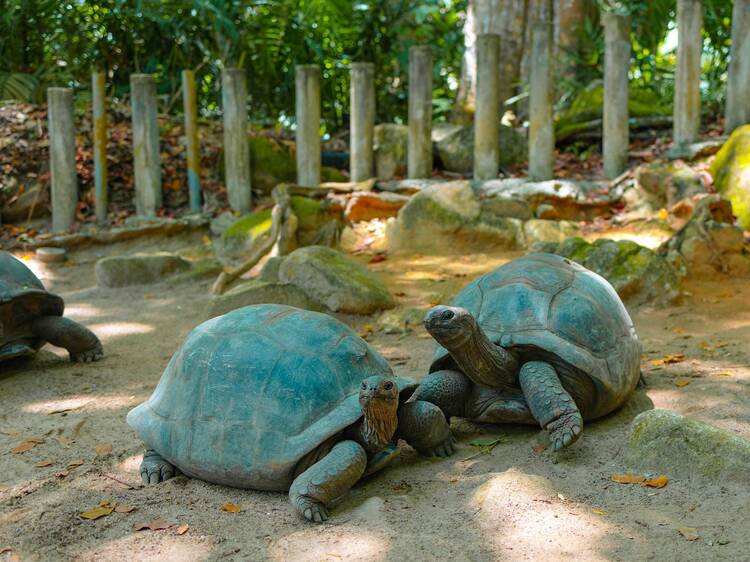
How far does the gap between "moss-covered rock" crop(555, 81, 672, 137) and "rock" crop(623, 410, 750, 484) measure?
22.6 ft

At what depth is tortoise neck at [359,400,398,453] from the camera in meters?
3.46

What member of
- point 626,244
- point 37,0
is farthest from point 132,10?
point 626,244

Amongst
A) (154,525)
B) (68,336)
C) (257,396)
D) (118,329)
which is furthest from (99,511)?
(118,329)

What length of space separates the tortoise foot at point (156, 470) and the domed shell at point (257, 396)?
0.07 meters

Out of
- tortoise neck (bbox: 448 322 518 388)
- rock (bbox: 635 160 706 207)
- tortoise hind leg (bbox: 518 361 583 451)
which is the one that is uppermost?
rock (bbox: 635 160 706 207)

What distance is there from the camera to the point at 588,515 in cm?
323

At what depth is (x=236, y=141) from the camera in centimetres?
947

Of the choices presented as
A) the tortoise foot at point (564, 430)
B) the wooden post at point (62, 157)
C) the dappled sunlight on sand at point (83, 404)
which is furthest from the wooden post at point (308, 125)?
the tortoise foot at point (564, 430)

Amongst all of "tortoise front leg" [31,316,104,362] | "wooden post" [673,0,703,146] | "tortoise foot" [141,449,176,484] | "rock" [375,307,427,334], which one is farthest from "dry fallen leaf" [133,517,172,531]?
"wooden post" [673,0,703,146]

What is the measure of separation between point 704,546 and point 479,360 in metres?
1.30

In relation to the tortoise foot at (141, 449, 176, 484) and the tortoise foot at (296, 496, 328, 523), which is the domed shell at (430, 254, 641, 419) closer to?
the tortoise foot at (296, 496, 328, 523)

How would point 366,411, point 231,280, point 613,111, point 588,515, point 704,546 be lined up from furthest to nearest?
point 613,111 < point 231,280 < point 366,411 < point 588,515 < point 704,546

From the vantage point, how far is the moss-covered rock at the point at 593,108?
1015 cm

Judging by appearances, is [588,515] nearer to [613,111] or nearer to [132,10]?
[613,111]
